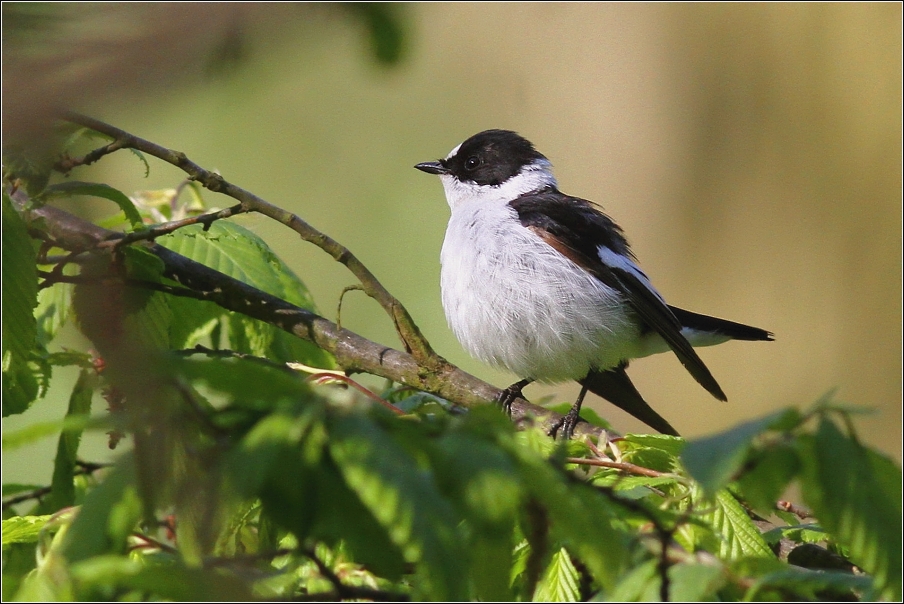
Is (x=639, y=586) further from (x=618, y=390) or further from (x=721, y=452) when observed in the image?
(x=618, y=390)

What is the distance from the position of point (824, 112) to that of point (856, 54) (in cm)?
74

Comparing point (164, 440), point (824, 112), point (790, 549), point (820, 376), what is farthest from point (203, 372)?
point (824, 112)

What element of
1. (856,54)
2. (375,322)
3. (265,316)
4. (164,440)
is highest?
(856,54)

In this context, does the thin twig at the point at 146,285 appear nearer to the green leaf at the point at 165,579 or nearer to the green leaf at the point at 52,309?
the green leaf at the point at 52,309

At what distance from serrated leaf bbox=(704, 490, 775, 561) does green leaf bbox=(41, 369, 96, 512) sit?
1.63m

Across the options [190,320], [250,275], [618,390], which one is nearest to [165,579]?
[190,320]

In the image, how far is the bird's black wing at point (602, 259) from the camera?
4.45 meters

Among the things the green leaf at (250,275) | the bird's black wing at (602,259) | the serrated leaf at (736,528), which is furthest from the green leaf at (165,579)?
the bird's black wing at (602,259)

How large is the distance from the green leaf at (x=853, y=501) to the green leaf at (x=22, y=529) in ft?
4.63

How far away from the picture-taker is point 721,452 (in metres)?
1.02

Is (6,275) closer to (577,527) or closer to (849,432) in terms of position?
(577,527)

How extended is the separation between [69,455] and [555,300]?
97.2 inches

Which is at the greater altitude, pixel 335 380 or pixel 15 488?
pixel 335 380

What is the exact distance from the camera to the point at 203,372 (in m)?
1.08
